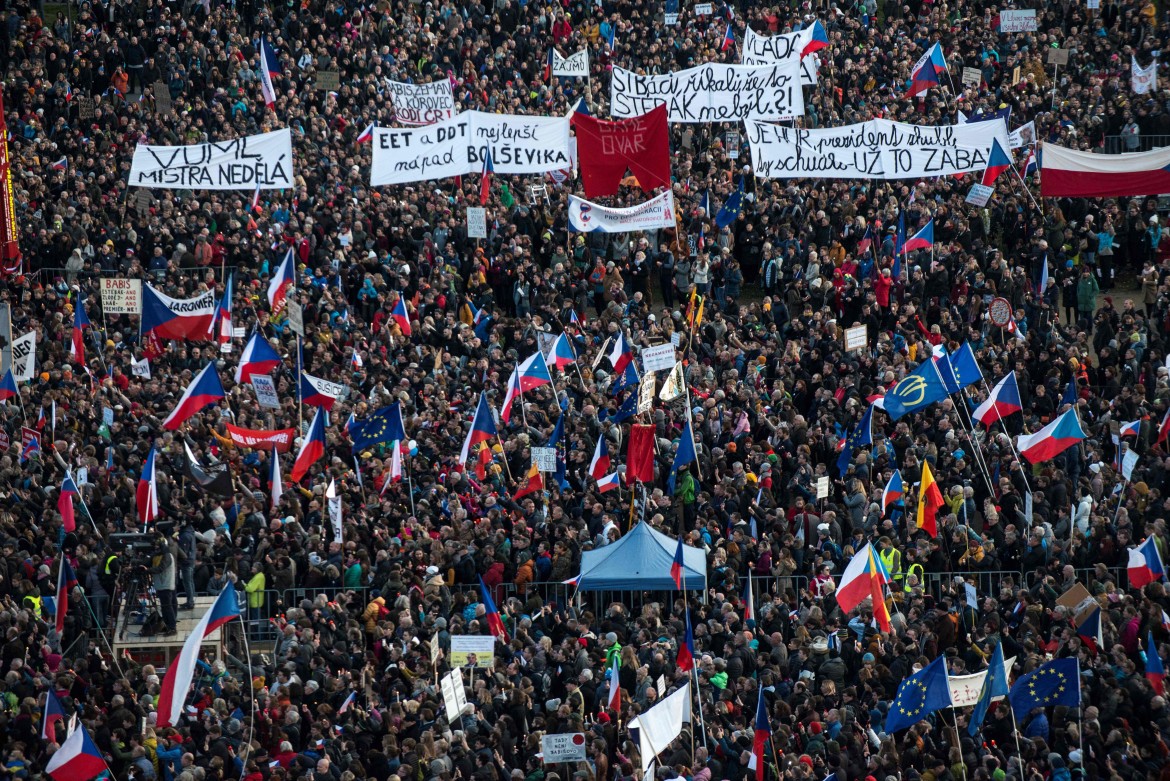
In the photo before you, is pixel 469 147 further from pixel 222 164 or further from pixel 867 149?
pixel 867 149

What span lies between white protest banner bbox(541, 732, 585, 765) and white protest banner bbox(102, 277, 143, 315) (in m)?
12.9

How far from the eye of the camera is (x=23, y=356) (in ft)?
87.1

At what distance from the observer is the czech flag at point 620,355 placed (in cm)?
2741

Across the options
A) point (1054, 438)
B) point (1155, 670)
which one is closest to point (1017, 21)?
point (1054, 438)

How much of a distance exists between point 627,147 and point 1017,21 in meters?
12.4

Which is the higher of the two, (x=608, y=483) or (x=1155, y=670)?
(x=608, y=483)

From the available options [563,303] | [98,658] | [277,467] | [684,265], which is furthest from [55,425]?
[684,265]

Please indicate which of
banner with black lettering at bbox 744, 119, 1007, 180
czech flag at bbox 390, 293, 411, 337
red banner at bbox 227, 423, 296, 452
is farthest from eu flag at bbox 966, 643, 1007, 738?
czech flag at bbox 390, 293, 411, 337

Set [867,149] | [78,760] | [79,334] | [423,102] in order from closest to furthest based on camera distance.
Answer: [78,760] → [79,334] → [867,149] → [423,102]

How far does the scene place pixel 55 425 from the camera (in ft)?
85.8

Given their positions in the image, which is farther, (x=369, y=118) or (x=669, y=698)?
(x=369, y=118)

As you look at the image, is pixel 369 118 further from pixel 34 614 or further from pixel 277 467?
pixel 34 614

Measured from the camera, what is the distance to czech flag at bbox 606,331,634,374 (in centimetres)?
2741

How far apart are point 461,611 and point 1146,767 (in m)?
8.01
